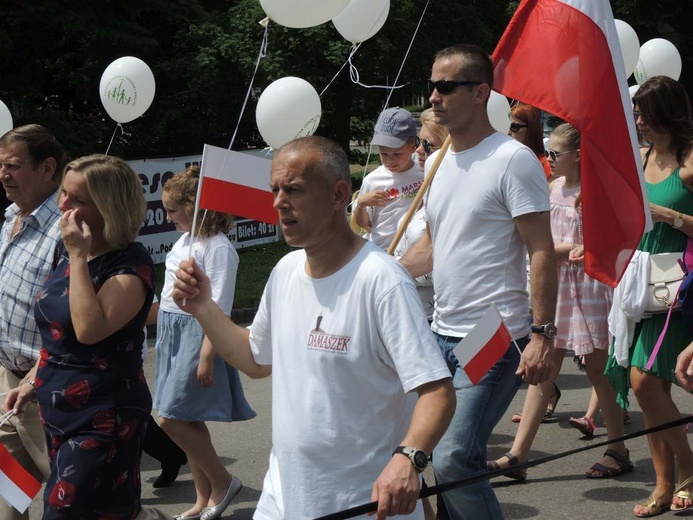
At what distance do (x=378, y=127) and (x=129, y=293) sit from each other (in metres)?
2.89

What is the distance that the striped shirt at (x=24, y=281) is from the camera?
4.51m

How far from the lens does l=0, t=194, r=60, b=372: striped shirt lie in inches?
178

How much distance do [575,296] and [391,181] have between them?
1.37m

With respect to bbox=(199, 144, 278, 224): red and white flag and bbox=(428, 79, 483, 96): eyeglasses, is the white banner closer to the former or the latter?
bbox=(428, 79, 483, 96): eyeglasses

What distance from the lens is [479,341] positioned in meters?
3.84

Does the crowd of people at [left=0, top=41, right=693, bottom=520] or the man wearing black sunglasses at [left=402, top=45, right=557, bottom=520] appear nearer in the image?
the crowd of people at [left=0, top=41, right=693, bottom=520]

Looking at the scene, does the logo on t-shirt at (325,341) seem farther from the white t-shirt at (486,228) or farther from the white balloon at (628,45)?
the white balloon at (628,45)

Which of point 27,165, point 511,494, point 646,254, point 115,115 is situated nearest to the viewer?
point 27,165

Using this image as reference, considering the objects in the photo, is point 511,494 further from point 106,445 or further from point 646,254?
point 106,445

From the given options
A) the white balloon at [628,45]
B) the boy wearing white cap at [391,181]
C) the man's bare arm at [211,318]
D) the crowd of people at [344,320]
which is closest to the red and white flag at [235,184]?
the crowd of people at [344,320]

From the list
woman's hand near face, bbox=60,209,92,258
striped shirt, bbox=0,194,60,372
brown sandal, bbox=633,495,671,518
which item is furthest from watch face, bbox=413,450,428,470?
brown sandal, bbox=633,495,671,518

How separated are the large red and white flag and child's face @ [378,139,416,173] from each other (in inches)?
69.3

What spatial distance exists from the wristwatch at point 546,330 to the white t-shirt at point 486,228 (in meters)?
0.15

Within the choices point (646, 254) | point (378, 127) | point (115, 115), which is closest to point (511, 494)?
point (646, 254)
